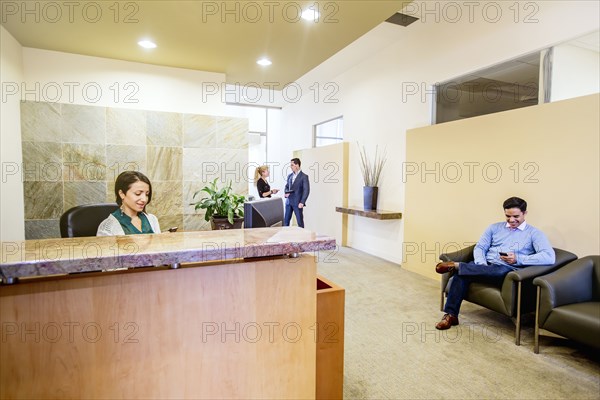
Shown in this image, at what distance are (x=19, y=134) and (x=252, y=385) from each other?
14.0 feet

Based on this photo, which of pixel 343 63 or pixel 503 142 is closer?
pixel 503 142

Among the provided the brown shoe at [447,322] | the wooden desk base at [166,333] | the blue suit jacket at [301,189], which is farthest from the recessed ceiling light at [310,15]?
the blue suit jacket at [301,189]

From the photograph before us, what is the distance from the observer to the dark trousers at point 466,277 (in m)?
3.05

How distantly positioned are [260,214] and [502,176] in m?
3.24

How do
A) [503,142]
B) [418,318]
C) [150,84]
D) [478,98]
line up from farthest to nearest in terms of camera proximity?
1. [150,84]
2. [478,98]
3. [503,142]
4. [418,318]

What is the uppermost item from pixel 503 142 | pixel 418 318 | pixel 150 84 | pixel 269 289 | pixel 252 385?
pixel 150 84

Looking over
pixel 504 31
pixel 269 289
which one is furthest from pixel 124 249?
pixel 504 31

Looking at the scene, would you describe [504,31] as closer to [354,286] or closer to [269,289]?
[354,286]

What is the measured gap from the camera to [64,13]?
3061 millimetres

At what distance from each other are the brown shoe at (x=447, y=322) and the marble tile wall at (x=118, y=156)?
3.14m

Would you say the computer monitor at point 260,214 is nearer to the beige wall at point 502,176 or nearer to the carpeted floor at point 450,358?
the carpeted floor at point 450,358

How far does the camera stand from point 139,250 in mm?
1045

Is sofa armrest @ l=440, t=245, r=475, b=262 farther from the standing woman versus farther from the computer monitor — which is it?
the standing woman

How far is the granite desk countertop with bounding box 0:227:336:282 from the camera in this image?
929mm
